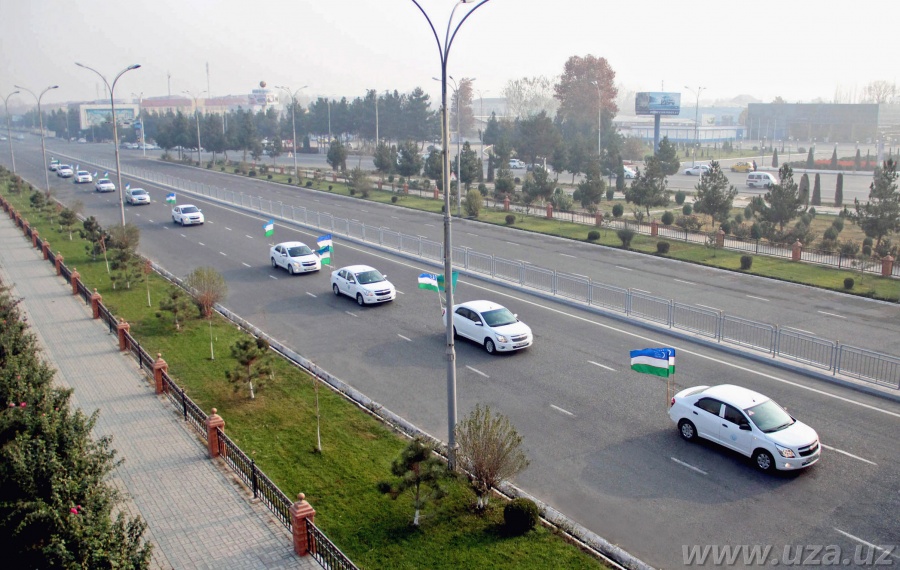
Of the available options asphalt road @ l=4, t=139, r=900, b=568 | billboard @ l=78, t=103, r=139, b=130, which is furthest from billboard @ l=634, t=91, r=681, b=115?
billboard @ l=78, t=103, r=139, b=130

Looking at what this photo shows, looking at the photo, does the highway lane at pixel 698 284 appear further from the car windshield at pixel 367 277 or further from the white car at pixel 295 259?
the car windshield at pixel 367 277

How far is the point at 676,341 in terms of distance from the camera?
2209 cm

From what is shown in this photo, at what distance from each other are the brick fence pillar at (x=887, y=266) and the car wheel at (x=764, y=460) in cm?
2000

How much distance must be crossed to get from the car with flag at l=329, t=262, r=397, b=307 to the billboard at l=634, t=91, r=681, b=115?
219 feet

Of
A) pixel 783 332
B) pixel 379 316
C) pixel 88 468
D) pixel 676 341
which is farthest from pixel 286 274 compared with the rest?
pixel 88 468

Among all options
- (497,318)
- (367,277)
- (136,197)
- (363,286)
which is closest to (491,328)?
(497,318)

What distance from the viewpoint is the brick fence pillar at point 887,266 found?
29750 millimetres

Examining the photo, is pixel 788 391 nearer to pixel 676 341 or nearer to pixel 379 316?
pixel 676 341

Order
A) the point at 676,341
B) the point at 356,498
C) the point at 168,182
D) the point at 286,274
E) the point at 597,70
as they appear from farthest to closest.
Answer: the point at 597,70, the point at 168,182, the point at 286,274, the point at 676,341, the point at 356,498

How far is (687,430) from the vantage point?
15289 millimetres

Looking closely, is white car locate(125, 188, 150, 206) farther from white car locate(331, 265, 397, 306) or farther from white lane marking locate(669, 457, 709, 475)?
white lane marking locate(669, 457, 709, 475)

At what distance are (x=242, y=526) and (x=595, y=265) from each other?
23.6 metres

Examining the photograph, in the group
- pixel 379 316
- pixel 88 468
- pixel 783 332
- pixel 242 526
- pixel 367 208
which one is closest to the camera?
pixel 88 468

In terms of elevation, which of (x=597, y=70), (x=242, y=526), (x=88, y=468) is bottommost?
(x=242, y=526)
